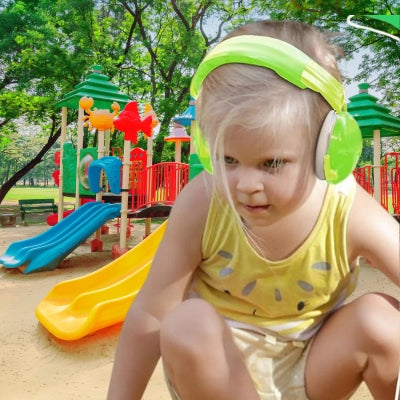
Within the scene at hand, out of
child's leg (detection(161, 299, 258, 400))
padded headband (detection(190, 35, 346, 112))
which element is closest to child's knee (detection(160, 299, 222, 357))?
child's leg (detection(161, 299, 258, 400))

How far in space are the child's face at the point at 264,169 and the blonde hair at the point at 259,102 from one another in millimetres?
13

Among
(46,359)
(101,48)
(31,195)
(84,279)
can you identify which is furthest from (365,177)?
(31,195)

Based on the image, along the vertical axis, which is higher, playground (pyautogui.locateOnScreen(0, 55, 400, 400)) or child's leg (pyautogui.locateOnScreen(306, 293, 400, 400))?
child's leg (pyautogui.locateOnScreen(306, 293, 400, 400))

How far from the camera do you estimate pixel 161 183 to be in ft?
20.0

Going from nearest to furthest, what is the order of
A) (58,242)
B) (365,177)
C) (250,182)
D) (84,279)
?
(250,182)
(84,279)
(58,242)
(365,177)

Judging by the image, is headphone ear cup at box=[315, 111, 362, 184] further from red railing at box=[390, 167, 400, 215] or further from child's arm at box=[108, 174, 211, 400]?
red railing at box=[390, 167, 400, 215]

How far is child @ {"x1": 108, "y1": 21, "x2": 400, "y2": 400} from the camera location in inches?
29.5

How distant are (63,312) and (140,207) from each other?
2.83 m

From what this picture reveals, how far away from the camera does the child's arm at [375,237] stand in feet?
2.72

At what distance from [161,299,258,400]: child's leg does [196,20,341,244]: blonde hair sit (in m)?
0.26

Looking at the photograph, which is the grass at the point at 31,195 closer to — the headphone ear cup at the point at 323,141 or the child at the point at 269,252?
the child at the point at 269,252

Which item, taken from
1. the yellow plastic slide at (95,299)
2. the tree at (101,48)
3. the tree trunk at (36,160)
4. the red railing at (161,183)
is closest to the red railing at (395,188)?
the red railing at (161,183)

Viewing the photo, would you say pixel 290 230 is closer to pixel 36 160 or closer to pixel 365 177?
pixel 365 177

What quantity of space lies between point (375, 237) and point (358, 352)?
0.75ft
